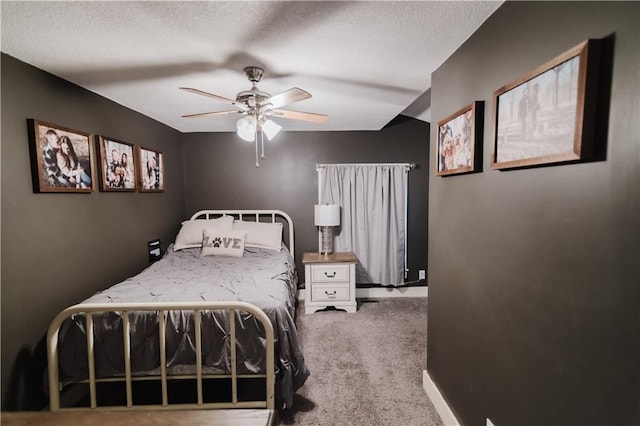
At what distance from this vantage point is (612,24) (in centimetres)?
79

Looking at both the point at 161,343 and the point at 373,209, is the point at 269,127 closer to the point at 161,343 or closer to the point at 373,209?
the point at 161,343

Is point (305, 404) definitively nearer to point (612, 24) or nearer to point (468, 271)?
point (468, 271)

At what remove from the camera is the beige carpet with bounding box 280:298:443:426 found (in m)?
1.86

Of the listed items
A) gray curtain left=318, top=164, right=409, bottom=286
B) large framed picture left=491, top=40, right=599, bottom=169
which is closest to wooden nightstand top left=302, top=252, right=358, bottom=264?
gray curtain left=318, top=164, right=409, bottom=286

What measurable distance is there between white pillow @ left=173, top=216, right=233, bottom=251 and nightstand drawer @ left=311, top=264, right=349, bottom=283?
112cm

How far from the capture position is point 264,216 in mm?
3832

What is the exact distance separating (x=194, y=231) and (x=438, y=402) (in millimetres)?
2791

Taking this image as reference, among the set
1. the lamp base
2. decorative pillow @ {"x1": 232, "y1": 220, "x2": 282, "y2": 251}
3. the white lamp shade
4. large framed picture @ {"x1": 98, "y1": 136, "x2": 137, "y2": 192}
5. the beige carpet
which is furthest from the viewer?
the lamp base

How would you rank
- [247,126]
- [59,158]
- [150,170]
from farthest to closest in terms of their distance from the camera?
[150,170] < [247,126] < [59,158]

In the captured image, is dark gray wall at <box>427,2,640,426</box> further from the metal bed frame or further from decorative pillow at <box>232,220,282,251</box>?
decorative pillow at <box>232,220,282,251</box>

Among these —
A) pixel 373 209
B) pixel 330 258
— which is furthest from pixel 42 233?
pixel 373 209

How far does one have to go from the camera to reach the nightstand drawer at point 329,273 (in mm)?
3387

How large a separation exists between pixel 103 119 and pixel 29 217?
3.35ft

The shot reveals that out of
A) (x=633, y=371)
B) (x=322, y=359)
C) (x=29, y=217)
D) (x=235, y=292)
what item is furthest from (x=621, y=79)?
(x=29, y=217)
